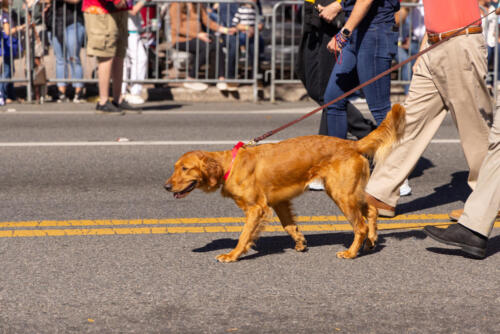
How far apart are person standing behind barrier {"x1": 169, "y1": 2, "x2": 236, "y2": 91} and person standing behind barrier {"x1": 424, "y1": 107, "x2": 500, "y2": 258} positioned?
8.85 m

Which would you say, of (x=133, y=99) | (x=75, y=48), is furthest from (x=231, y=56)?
(x=75, y=48)

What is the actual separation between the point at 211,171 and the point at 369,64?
83.4 inches

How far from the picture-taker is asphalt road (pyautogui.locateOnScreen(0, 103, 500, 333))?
3920mm

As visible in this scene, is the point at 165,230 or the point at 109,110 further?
the point at 109,110

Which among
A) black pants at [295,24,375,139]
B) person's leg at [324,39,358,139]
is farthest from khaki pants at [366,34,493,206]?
black pants at [295,24,375,139]

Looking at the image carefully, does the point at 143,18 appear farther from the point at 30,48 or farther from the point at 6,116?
the point at 6,116

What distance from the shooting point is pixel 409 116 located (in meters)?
6.04

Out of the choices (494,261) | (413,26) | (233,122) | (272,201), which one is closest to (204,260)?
(272,201)

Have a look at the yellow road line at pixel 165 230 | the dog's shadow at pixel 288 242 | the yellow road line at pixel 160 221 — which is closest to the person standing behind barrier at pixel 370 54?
the yellow road line at pixel 160 221

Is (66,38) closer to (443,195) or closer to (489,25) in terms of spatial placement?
(489,25)

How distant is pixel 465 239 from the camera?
490 centimetres

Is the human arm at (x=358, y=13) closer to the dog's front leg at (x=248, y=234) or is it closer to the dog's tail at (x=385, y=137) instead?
the dog's tail at (x=385, y=137)

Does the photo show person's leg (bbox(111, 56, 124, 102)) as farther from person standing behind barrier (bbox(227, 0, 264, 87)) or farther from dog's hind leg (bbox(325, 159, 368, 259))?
dog's hind leg (bbox(325, 159, 368, 259))

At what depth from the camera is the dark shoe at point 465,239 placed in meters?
4.86
